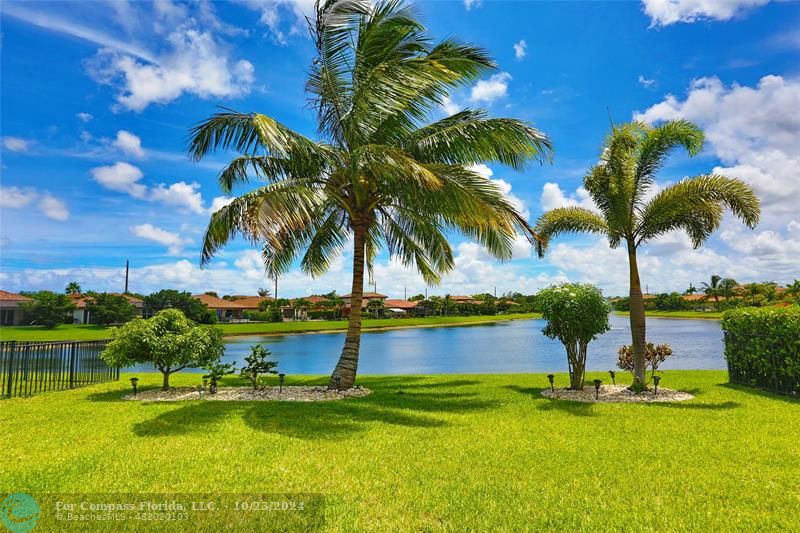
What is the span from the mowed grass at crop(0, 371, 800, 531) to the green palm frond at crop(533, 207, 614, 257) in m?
4.38

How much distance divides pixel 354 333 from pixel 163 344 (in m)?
3.96

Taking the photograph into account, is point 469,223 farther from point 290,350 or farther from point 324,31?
point 290,350

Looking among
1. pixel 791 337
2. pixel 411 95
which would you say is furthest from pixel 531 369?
pixel 411 95

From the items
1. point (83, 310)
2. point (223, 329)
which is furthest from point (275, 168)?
point (83, 310)

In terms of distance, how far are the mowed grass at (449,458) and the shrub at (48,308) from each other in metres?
45.5

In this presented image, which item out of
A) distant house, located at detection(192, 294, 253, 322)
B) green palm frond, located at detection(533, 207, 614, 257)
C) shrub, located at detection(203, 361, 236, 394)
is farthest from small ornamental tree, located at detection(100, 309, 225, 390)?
Answer: distant house, located at detection(192, 294, 253, 322)

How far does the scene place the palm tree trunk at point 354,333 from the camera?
10125mm

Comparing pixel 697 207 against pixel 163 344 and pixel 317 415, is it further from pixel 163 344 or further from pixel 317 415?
pixel 163 344

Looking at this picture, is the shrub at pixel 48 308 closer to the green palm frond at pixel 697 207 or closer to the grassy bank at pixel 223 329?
the grassy bank at pixel 223 329

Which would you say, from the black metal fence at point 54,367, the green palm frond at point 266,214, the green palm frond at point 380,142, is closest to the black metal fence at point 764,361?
the green palm frond at point 380,142

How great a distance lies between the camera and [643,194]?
10.3 meters

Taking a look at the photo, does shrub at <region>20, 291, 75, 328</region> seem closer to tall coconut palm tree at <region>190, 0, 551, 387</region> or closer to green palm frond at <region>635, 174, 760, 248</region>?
tall coconut palm tree at <region>190, 0, 551, 387</region>

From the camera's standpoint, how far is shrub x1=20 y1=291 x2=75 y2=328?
147 ft

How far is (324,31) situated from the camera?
961 cm
